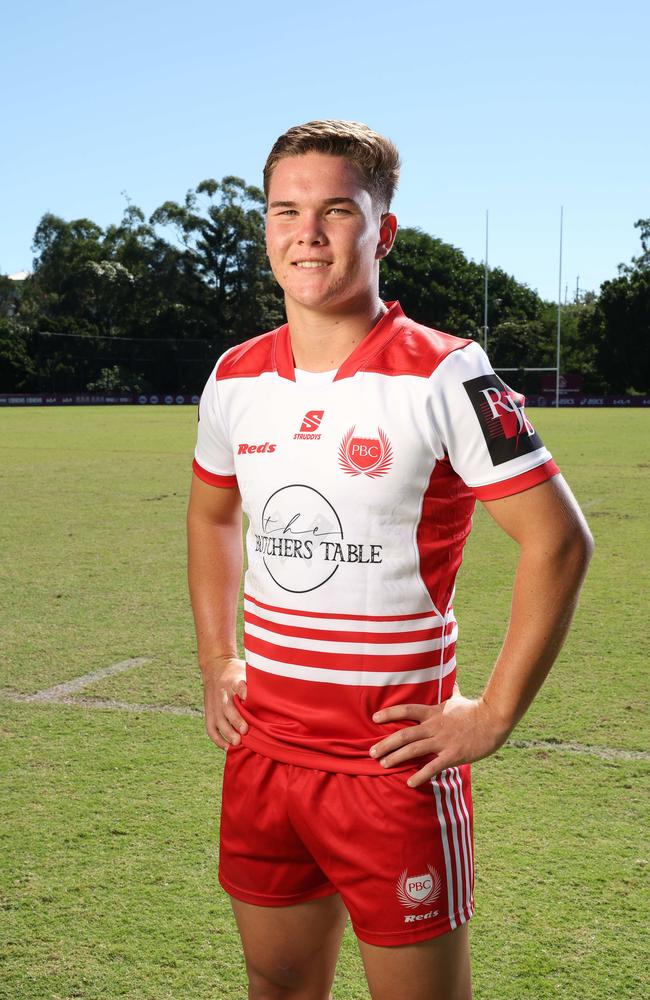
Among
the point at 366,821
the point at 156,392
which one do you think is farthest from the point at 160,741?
the point at 156,392

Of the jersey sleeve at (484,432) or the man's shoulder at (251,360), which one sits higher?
the man's shoulder at (251,360)

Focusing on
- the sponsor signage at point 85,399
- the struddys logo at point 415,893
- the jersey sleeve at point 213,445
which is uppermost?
the jersey sleeve at point 213,445

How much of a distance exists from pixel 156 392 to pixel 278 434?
56230 mm

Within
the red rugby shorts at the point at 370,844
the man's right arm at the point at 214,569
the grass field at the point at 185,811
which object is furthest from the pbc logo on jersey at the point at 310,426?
the grass field at the point at 185,811

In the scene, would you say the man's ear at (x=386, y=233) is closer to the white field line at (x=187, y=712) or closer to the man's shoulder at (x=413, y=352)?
the man's shoulder at (x=413, y=352)

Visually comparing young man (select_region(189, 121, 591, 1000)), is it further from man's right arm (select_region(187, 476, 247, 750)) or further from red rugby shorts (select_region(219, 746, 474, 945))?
man's right arm (select_region(187, 476, 247, 750))

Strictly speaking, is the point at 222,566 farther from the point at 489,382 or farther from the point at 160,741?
the point at 160,741

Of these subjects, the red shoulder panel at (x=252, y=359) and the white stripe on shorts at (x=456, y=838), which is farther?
the red shoulder panel at (x=252, y=359)

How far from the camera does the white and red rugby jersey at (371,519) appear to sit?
1.79m

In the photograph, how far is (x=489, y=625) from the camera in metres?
5.92

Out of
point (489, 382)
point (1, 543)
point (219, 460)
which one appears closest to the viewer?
point (489, 382)

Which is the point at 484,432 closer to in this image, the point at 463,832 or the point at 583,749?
the point at 463,832

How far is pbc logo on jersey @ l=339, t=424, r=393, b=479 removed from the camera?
1809 mm

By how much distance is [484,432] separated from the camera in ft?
5.76
